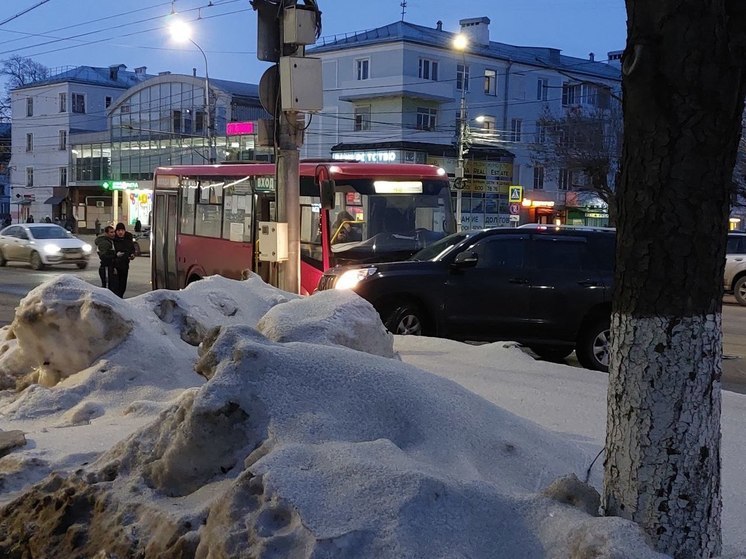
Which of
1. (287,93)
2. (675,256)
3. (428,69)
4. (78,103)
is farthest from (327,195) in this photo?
(78,103)

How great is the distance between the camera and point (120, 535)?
149 inches

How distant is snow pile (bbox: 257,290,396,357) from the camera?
6.55m

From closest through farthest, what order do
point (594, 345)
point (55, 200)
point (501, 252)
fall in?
point (594, 345), point (501, 252), point (55, 200)

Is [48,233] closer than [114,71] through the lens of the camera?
Yes

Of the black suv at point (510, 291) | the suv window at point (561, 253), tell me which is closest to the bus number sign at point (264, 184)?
the black suv at point (510, 291)

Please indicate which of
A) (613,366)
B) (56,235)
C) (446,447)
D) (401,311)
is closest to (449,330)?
(401,311)

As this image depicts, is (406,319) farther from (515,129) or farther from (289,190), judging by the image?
(515,129)

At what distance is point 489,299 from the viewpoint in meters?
11.3

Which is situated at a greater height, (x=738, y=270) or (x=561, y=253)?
(x=561, y=253)

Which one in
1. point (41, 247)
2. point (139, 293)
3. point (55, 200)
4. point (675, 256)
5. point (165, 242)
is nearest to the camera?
point (675, 256)

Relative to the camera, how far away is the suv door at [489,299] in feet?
37.1

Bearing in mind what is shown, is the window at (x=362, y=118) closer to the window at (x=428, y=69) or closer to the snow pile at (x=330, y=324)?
the window at (x=428, y=69)

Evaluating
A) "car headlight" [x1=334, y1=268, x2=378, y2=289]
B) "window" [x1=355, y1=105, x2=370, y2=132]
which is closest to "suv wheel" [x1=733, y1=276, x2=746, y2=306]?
"car headlight" [x1=334, y1=268, x2=378, y2=289]

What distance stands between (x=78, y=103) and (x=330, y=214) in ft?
204
